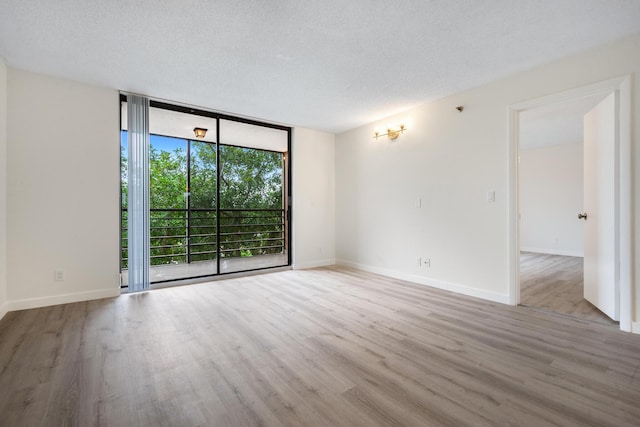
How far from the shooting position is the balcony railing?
4879mm

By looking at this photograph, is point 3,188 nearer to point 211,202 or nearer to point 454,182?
point 211,202

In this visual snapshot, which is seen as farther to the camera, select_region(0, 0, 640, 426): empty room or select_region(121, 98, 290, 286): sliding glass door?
select_region(121, 98, 290, 286): sliding glass door

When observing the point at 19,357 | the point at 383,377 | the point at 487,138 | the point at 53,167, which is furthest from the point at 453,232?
the point at 53,167

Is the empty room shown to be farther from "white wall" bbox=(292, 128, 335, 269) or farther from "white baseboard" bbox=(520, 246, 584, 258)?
"white baseboard" bbox=(520, 246, 584, 258)

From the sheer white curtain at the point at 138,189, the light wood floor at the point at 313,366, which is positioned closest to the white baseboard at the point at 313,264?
the light wood floor at the point at 313,366

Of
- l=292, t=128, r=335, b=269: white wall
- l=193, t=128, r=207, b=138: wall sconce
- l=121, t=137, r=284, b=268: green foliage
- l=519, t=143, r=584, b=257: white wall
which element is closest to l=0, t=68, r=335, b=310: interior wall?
l=121, t=137, r=284, b=268: green foliage

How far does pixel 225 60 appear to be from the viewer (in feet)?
9.06

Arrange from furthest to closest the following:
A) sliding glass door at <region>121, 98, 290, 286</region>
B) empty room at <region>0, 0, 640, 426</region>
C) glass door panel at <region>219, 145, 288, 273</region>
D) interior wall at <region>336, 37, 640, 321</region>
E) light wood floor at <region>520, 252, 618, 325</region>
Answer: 1. glass door panel at <region>219, 145, 288, 273</region>
2. sliding glass door at <region>121, 98, 290, 286</region>
3. light wood floor at <region>520, 252, 618, 325</region>
4. interior wall at <region>336, 37, 640, 321</region>
5. empty room at <region>0, 0, 640, 426</region>

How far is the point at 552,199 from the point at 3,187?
9461mm

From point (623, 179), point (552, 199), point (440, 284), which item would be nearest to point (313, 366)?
point (440, 284)

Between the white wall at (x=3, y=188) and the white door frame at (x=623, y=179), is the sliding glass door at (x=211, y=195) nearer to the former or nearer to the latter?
the white wall at (x=3, y=188)

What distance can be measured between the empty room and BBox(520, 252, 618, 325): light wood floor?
1.8 inches

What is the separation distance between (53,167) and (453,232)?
4.71m

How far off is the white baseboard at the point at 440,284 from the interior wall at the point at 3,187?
441 cm
